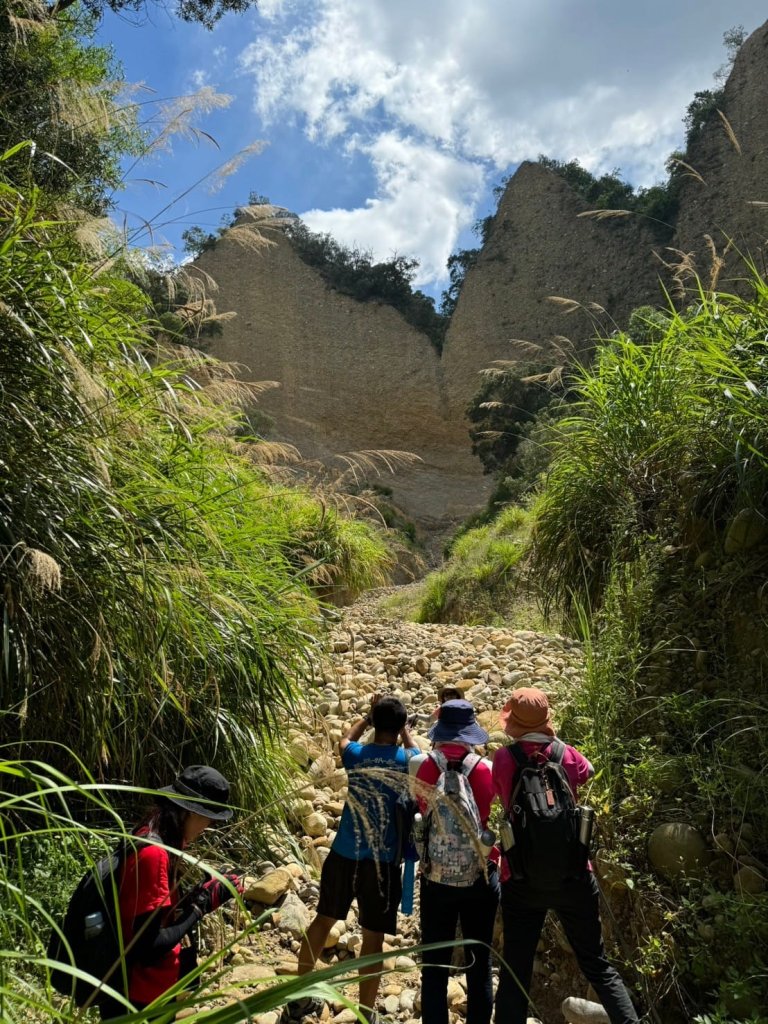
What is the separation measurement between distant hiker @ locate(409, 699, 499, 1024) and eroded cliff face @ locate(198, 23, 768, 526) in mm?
24952

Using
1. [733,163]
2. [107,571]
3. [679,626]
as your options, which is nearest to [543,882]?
[679,626]

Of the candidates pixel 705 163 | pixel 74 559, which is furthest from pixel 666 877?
pixel 705 163

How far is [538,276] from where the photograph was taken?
31.4 m

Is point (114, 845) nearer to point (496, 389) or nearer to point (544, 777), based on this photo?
point (544, 777)

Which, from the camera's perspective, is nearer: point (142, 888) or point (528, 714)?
point (142, 888)

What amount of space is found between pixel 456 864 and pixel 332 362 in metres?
32.5

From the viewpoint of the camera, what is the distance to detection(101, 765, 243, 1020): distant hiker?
66.8 inches

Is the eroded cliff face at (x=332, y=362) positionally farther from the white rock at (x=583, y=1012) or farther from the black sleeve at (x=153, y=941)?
the black sleeve at (x=153, y=941)

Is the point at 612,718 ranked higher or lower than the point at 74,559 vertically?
lower

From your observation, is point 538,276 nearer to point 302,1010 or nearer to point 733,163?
point 733,163

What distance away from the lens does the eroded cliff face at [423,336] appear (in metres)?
29.2

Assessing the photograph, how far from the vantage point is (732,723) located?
283cm

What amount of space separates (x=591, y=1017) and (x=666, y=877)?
54 centimetres

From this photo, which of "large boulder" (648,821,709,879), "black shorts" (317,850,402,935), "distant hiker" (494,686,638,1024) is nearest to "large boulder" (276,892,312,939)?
"black shorts" (317,850,402,935)
